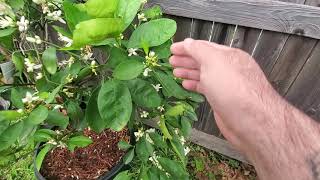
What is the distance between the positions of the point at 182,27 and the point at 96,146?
83 cm

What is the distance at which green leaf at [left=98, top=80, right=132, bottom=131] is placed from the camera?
0.99m

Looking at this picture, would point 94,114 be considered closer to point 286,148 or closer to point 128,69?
point 128,69

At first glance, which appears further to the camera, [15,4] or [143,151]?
[143,151]

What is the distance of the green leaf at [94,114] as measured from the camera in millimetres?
1098

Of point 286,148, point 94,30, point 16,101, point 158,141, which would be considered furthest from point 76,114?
point 286,148

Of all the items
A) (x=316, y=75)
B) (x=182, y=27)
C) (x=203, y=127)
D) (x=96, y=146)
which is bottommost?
(x=203, y=127)

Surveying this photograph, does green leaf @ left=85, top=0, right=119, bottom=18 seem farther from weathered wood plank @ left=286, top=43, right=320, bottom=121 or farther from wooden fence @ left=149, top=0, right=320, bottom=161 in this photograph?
weathered wood plank @ left=286, top=43, right=320, bottom=121

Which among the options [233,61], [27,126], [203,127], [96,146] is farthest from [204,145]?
[27,126]

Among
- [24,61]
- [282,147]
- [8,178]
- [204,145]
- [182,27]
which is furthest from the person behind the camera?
[204,145]

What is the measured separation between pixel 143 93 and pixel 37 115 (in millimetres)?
359

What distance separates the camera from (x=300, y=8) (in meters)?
1.51

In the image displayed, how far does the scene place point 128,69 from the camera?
989 millimetres

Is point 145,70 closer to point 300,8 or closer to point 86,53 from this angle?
point 86,53

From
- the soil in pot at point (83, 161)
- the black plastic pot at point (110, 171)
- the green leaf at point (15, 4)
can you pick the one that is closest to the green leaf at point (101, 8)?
the green leaf at point (15, 4)
